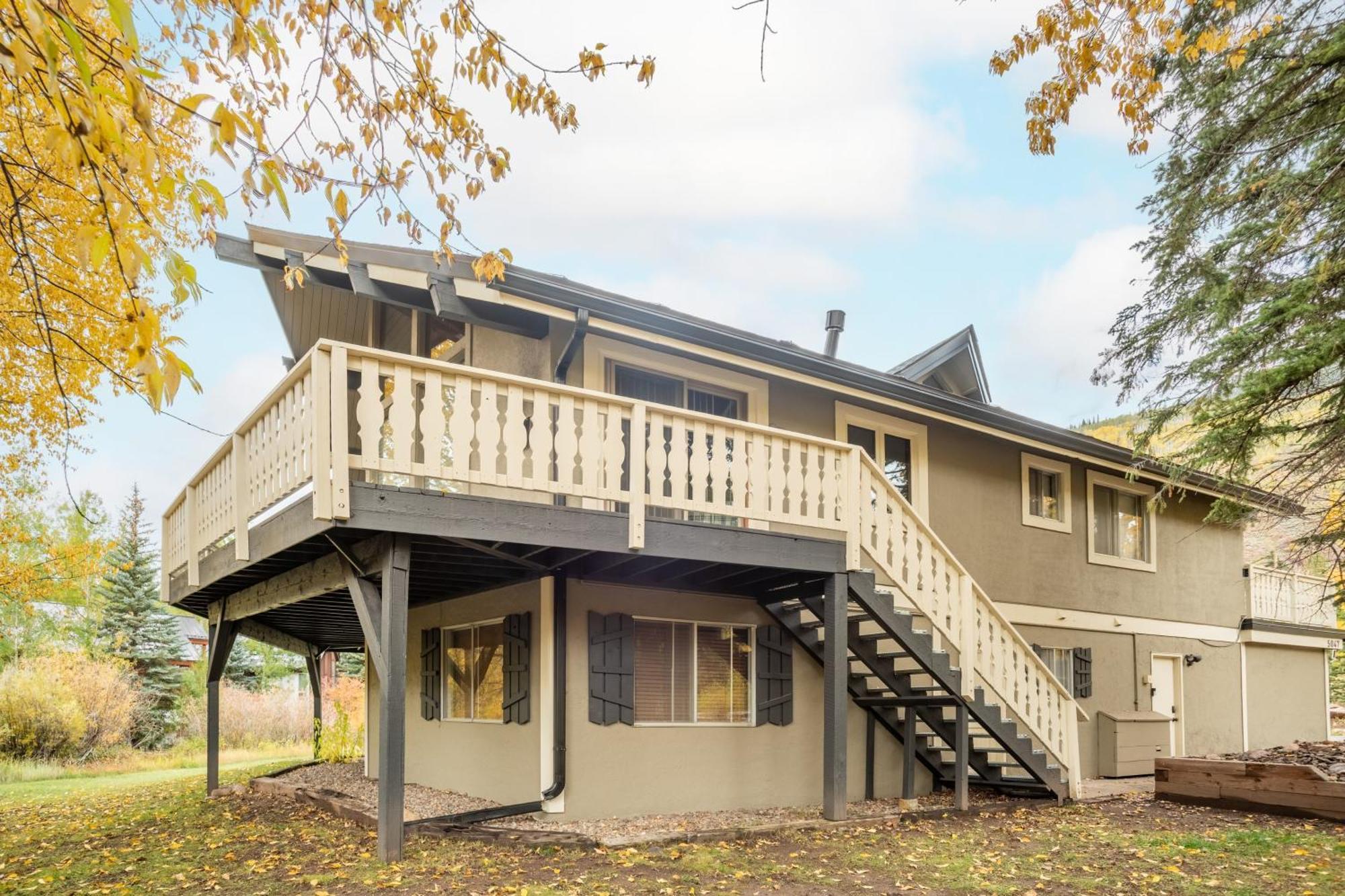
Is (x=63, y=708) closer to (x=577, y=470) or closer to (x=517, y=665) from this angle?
(x=517, y=665)

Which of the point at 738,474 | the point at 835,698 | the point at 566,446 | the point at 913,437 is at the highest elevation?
the point at 913,437

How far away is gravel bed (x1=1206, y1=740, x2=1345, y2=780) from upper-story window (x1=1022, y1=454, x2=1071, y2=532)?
373 centimetres

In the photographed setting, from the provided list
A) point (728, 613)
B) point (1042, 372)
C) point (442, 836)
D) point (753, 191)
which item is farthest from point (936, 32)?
point (1042, 372)

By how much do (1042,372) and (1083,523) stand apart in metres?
193

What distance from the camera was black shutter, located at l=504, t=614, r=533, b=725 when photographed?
9328mm

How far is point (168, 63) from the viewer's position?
257 inches

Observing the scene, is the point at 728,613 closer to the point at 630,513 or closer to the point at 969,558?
the point at 630,513

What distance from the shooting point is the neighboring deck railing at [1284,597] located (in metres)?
18.4

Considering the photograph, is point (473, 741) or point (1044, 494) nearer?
point (473, 741)

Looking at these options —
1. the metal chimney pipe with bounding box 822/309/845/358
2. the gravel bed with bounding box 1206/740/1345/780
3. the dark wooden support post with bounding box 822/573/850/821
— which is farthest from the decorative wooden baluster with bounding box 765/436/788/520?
the gravel bed with bounding box 1206/740/1345/780

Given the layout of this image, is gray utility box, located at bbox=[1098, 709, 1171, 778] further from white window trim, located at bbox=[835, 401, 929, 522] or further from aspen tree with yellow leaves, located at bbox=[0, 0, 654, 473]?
aspen tree with yellow leaves, located at bbox=[0, 0, 654, 473]

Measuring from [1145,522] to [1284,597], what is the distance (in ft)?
17.0

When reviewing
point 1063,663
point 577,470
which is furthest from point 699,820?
point 1063,663

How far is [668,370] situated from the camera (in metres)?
10.5
